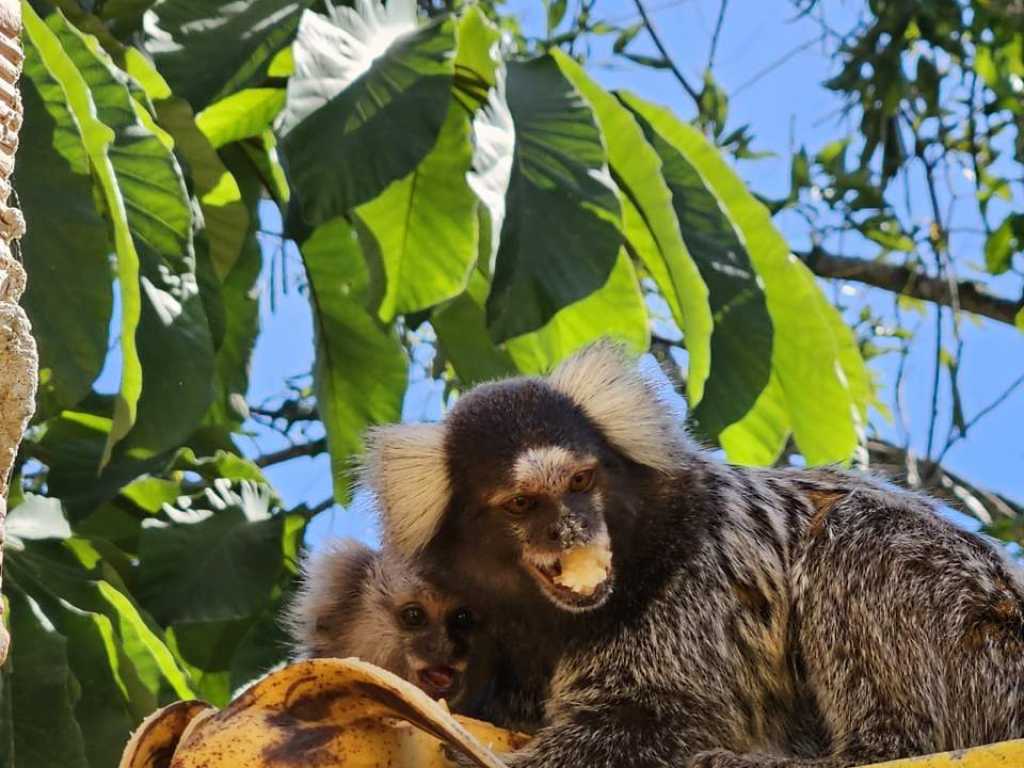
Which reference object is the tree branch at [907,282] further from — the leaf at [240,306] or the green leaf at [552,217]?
the green leaf at [552,217]

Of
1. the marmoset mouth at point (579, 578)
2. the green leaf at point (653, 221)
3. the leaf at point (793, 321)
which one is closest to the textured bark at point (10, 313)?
the marmoset mouth at point (579, 578)

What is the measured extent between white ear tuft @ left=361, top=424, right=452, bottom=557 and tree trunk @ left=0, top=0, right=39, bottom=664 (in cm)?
106

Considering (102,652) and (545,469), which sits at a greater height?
(545,469)

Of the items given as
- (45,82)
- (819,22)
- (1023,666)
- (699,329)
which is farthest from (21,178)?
→ (819,22)

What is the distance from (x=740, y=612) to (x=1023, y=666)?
44 cm

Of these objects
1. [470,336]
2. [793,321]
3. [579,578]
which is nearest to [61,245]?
[579,578]

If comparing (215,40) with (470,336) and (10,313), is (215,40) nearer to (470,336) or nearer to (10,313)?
(470,336)

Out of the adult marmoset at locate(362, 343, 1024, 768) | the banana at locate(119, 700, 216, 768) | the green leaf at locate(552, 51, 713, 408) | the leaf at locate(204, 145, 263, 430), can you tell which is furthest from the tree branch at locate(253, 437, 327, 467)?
the banana at locate(119, 700, 216, 768)

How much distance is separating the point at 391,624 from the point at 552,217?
2.95ft

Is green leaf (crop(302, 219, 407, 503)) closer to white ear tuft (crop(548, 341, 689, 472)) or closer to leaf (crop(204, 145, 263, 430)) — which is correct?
leaf (crop(204, 145, 263, 430))

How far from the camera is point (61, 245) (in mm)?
3133

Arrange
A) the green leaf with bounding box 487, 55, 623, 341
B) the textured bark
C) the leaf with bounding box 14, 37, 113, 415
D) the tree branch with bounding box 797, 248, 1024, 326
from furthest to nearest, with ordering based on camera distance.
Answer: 1. the tree branch with bounding box 797, 248, 1024, 326
2. the green leaf with bounding box 487, 55, 623, 341
3. the leaf with bounding box 14, 37, 113, 415
4. the textured bark

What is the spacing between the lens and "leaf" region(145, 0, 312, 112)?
370 cm

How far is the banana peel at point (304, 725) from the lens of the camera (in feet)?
6.82
